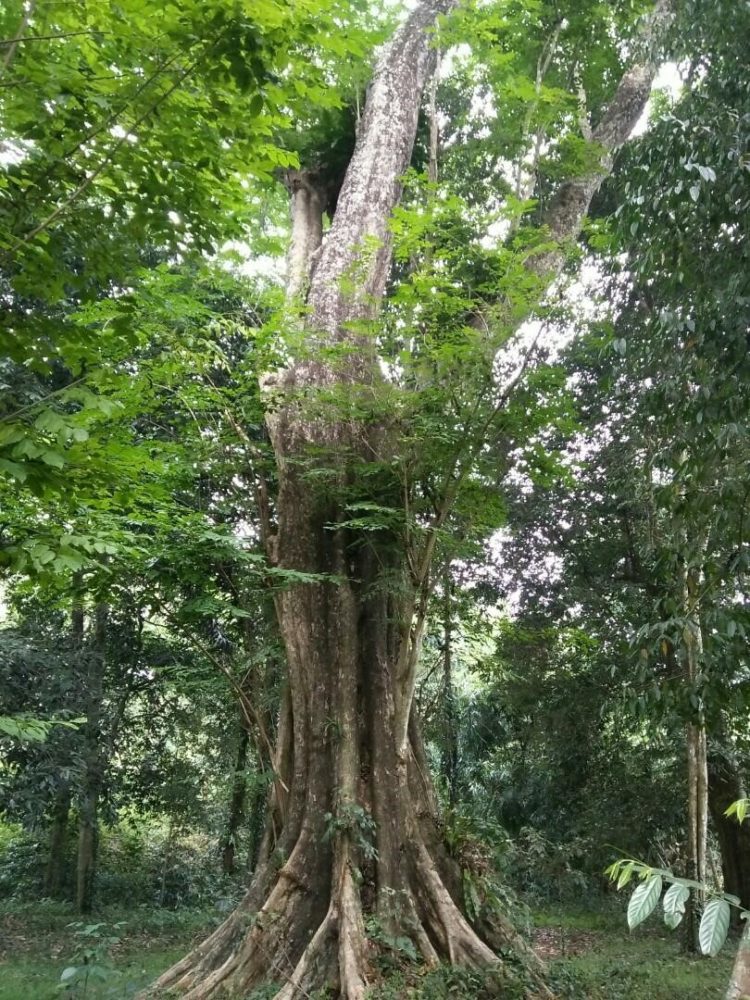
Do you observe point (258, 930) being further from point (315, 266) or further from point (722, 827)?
point (722, 827)

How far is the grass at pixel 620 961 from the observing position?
17.1 ft

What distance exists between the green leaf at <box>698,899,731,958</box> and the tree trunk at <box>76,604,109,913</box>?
9.23 m

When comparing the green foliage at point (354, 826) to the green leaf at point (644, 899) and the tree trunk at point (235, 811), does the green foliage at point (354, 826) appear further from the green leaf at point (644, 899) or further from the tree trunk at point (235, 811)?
the tree trunk at point (235, 811)

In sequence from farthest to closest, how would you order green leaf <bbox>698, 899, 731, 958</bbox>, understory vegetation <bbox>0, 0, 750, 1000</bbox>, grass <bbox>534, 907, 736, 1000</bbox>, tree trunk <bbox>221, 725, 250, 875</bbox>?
tree trunk <bbox>221, 725, 250, 875</bbox>, grass <bbox>534, 907, 736, 1000</bbox>, understory vegetation <bbox>0, 0, 750, 1000</bbox>, green leaf <bbox>698, 899, 731, 958</bbox>

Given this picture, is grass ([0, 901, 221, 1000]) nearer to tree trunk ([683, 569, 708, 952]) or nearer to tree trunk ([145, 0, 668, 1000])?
tree trunk ([145, 0, 668, 1000])

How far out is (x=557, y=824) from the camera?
1145cm

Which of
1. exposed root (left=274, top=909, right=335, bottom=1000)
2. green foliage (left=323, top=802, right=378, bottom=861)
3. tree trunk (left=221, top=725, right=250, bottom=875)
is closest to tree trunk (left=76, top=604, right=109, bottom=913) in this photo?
tree trunk (left=221, top=725, right=250, bottom=875)

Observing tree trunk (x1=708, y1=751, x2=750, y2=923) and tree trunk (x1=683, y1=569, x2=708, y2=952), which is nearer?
tree trunk (x1=683, y1=569, x2=708, y2=952)

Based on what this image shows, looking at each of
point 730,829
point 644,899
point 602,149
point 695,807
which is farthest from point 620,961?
point 602,149

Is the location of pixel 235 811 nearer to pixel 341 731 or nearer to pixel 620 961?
pixel 620 961

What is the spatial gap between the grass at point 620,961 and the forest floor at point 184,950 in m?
0.01

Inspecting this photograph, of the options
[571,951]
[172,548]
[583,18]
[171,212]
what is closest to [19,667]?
[172,548]

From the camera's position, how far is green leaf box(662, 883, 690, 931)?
1.23 metres

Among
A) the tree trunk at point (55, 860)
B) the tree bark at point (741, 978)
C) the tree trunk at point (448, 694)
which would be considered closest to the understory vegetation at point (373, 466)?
the tree trunk at point (448, 694)
